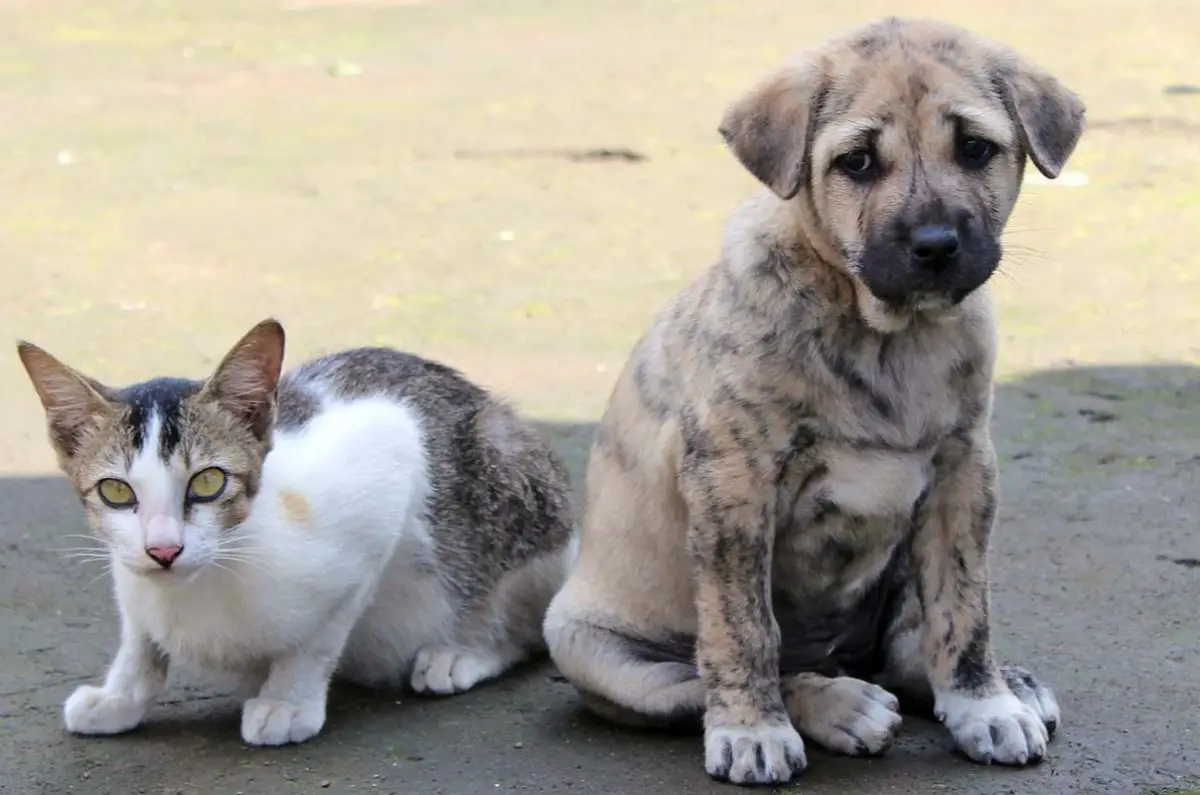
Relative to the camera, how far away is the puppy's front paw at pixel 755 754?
11.8 ft

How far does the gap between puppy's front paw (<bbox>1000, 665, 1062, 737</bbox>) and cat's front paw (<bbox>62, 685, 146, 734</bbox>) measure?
197 centimetres

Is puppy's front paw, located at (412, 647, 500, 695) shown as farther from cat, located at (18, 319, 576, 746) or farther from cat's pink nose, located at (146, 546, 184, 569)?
cat's pink nose, located at (146, 546, 184, 569)

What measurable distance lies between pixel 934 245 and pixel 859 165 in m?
0.26

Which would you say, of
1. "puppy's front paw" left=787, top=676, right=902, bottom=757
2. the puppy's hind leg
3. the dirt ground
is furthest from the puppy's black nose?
the puppy's hind leg

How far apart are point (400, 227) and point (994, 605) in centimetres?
499

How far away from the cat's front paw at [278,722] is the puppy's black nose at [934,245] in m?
1.71

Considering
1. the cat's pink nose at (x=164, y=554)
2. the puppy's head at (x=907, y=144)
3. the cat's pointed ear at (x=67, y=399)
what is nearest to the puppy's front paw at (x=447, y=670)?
the cat's pink nose at (x=164, y=554)

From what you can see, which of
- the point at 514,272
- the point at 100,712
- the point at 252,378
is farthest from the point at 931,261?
the point at 514,272

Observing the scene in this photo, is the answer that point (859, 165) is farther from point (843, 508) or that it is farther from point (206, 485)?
point (206, 485)

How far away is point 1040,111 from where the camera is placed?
12.0 ft

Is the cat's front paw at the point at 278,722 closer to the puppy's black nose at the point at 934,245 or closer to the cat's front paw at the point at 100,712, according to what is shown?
the cat's front paw at the point at 100,712

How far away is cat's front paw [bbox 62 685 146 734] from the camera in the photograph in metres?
4.04

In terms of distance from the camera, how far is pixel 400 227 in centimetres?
905

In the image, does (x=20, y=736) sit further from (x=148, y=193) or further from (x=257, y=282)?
(x=148, y=193)
